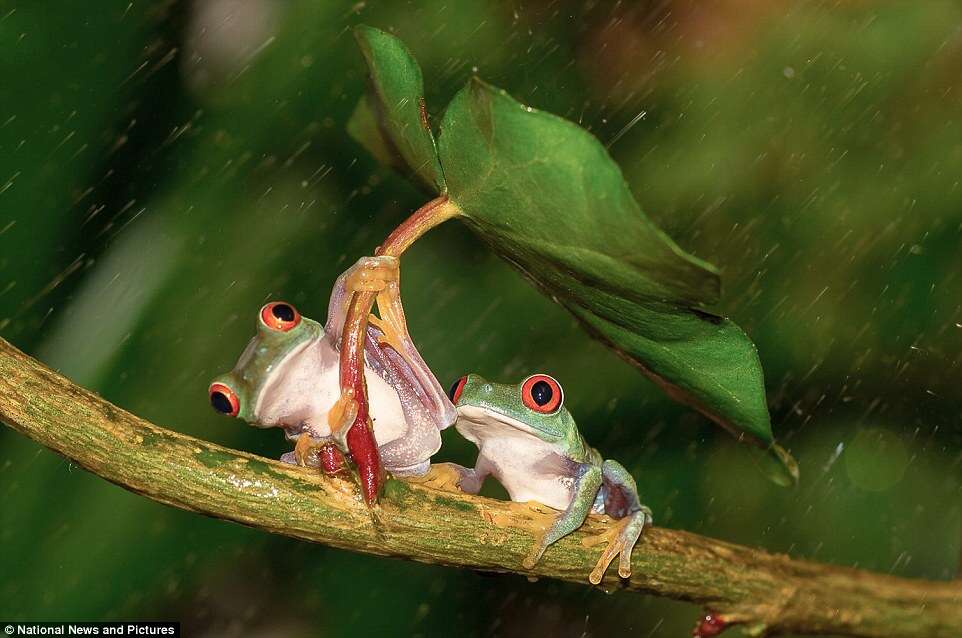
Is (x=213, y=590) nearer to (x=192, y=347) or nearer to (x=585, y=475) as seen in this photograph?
(x=192, y=347)

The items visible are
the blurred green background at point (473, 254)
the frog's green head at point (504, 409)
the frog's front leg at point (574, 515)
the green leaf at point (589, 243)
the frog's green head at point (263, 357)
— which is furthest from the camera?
the blurred green background at point (473, 254)

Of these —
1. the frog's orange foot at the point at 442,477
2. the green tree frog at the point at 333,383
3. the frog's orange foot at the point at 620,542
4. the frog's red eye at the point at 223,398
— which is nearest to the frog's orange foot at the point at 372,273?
the green tree frog at the point at 333,383

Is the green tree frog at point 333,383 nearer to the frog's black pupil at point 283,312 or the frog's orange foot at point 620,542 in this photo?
the frog's black pupil at point 283,312

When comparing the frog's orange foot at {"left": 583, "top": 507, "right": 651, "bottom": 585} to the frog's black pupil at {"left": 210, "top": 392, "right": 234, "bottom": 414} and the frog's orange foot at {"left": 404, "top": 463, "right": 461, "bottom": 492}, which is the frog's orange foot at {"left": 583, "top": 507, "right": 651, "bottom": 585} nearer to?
the frog's orange foot at {"left": 404, "top": 463, "right": 461, "bottom": 492}

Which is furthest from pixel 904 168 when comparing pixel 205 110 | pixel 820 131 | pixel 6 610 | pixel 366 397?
pixel 6 610

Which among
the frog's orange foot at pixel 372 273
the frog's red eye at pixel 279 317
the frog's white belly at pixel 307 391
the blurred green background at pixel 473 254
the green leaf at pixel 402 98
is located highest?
the green leaf at pixel 402 98
